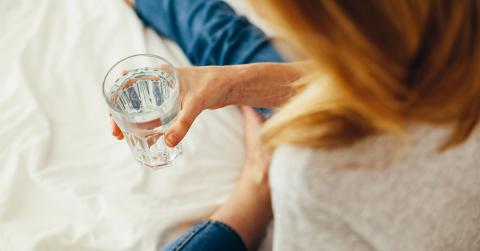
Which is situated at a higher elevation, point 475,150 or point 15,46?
point 475,150

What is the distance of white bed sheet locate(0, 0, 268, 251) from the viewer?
0.70 meters

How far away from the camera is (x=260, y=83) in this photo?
0.73 m

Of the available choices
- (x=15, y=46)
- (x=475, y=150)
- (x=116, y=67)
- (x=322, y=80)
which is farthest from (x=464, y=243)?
(x=15, y=46)

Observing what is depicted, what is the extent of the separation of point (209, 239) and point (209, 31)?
0.39 meters

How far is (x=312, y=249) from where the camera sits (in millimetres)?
486

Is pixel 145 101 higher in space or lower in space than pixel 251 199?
higher

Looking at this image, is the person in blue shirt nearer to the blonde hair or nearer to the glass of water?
the glass of water

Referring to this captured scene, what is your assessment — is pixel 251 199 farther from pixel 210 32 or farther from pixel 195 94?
pixel 210 32

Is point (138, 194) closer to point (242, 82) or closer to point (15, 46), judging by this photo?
point (242, 82)

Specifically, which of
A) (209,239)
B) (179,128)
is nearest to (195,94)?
(179,128)

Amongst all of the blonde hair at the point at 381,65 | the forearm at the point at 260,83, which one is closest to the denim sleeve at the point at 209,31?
the forearm at the point at 260,83

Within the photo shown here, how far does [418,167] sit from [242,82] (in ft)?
1.16

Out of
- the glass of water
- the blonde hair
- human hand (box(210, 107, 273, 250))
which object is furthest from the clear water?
the blonde hair

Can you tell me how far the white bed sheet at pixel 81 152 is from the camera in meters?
0.70
